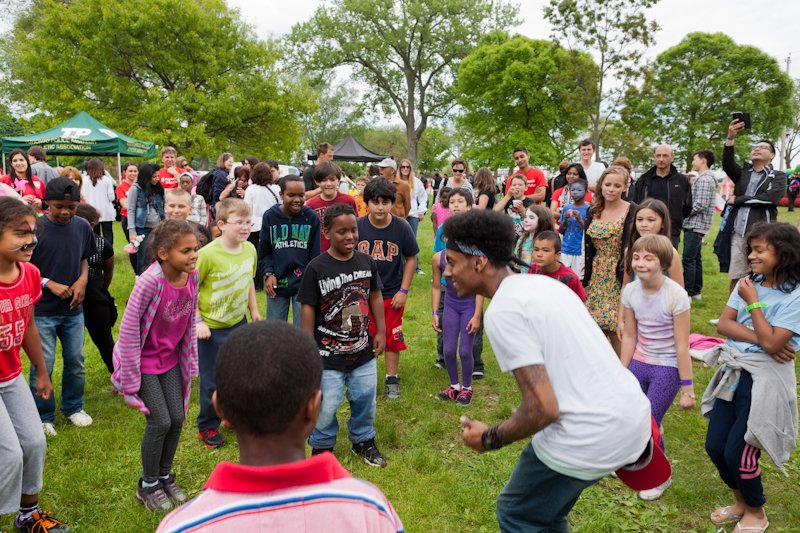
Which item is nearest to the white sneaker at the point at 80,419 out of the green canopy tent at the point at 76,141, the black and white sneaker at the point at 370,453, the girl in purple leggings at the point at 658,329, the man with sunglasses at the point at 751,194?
the black and white sneaker at the point at 370,453

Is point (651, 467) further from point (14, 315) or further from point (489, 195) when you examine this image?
point (489, 195)

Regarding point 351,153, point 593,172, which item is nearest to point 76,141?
point 351,153

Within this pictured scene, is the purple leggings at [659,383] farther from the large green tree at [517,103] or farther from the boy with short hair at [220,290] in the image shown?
the large green tree at [517,103]

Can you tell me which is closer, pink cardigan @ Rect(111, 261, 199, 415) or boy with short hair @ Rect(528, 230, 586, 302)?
pink cardigan @ Rect(111, 261, 199, 415)

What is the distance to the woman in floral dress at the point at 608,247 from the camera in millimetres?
4984

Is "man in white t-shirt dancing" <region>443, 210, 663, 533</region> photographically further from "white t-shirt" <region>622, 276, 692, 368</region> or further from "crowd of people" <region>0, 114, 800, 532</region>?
"white t-shirt" <region>622, 276, 692, 368</region>

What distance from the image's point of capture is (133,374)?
3.10 meters

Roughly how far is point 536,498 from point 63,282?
4.04 meters

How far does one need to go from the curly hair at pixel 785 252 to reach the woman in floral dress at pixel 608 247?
1.84 meters

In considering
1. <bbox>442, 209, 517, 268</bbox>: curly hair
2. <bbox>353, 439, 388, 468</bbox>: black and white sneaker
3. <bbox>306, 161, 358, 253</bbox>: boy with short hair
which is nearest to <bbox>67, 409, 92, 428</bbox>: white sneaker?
<bbox>353, 439, 388, 468</bbox>: black and white sneaker

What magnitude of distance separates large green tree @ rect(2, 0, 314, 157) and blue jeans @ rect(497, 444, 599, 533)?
77.5 feet

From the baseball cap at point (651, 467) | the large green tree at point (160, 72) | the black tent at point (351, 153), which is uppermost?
the large green tree at point (160, 72)

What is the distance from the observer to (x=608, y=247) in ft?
16.6

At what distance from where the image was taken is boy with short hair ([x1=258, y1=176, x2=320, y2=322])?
15.9 feet
